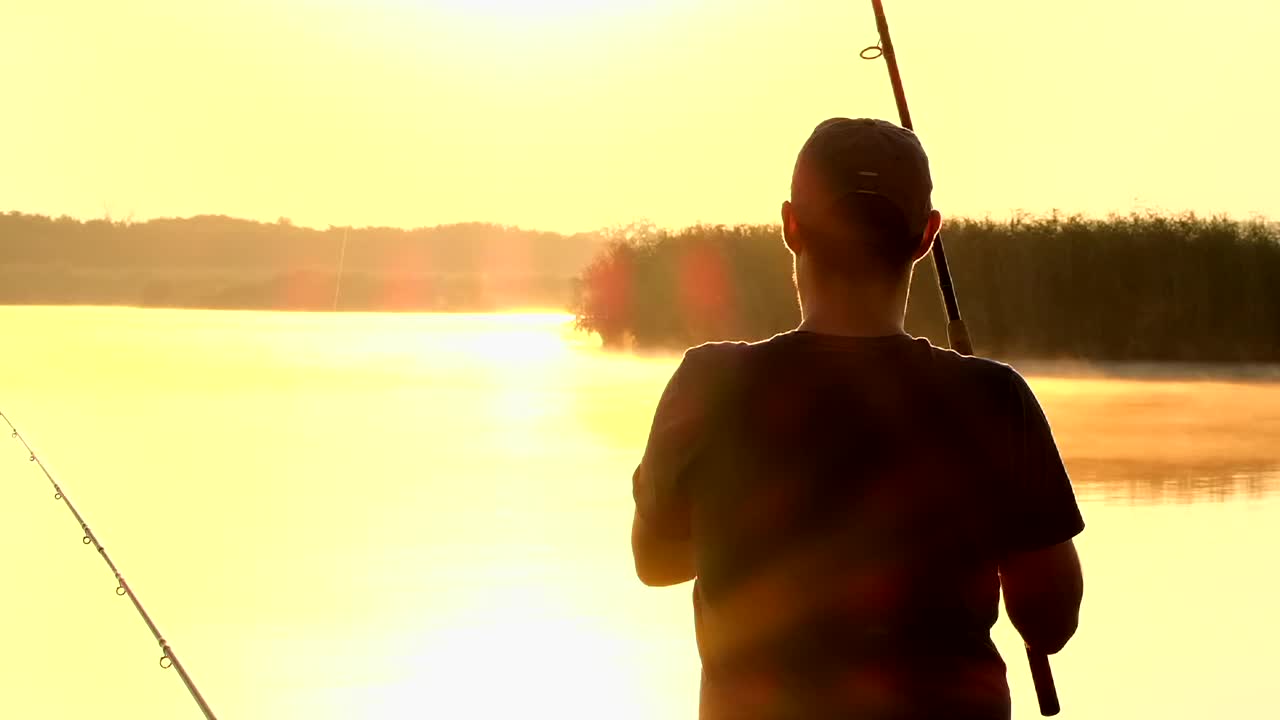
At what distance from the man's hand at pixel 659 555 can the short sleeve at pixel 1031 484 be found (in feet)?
1.28

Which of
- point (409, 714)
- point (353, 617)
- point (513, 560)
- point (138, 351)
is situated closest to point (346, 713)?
point (409, 714)

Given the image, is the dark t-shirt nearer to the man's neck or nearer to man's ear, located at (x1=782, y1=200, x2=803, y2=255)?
the man's neck

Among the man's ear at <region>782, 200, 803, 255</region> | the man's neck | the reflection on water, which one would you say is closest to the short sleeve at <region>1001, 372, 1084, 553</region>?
the man's neck

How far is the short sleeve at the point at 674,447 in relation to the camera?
208cm

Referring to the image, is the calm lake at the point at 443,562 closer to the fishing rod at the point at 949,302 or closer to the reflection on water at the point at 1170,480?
the reflection on water at the point at 1170,480

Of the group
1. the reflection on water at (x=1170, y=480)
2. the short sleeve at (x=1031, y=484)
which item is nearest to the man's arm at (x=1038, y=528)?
the short sleeve at (x=1031, y=484)

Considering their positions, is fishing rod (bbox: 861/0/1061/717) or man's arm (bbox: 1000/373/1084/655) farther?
fishing rod (bbox: 861/0/1061/717)

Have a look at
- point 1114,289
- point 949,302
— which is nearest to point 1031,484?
point 949,302

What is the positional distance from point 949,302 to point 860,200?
1.08m

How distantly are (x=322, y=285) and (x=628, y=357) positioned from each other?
1571 inches

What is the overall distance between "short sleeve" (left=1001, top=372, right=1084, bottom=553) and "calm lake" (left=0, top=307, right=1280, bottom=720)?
3.52 meters

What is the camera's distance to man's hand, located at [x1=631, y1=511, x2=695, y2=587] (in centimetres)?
217

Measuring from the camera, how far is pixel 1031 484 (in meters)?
2.07

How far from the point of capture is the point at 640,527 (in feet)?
7.12
